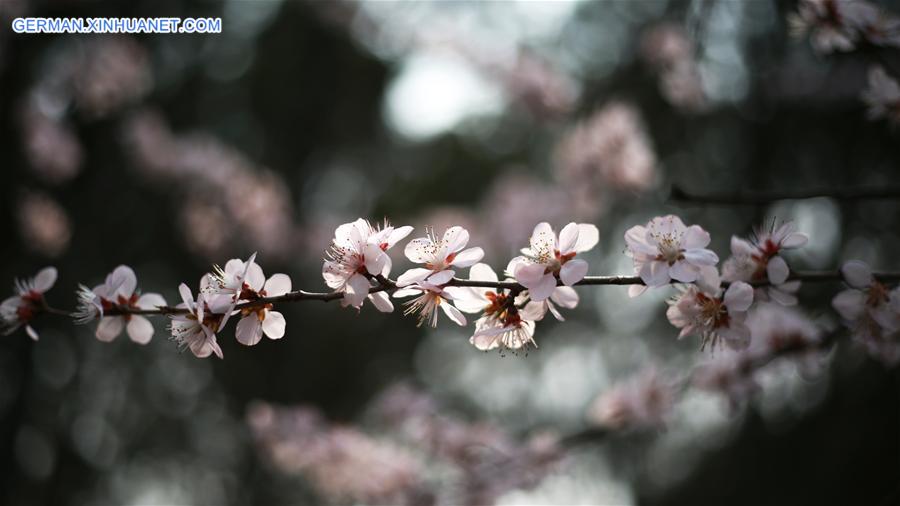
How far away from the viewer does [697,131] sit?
4062 millimetres

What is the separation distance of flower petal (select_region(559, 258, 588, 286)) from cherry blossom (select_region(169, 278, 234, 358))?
52 centimetres

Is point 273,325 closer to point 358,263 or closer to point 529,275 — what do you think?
point 358,263

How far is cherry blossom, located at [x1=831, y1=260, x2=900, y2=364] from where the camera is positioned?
1215 mm

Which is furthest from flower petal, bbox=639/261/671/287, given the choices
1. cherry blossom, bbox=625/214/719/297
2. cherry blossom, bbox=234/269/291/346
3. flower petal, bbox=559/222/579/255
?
cherry blossom, bbox=234/269/291/346

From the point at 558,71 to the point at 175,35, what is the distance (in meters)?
2.92

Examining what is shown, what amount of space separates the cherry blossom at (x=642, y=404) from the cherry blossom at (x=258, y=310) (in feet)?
4.74

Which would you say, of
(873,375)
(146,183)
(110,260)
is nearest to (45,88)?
(146,183)

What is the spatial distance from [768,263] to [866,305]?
237 millimetres

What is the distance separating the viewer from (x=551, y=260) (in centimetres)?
114

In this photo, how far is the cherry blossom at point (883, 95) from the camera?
1.66 m

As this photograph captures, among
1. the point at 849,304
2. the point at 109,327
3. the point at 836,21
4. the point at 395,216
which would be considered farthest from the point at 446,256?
the point at 395,216

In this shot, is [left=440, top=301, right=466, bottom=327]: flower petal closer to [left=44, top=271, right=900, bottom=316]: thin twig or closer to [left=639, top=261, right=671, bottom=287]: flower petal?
[left=44, top=271, right=900, bottom=316]: thin twig

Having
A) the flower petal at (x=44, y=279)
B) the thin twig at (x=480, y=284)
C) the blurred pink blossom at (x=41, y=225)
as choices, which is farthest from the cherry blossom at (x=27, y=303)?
the blurred pink blossom at (x=41, y=225)

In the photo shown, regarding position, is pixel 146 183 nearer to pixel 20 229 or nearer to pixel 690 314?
pixel 20 229
